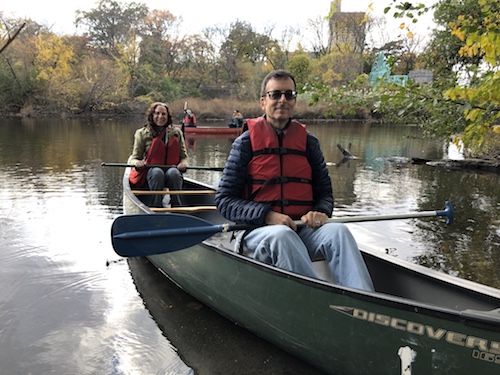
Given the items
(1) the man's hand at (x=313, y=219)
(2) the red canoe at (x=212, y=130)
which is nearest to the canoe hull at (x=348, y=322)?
(1) the man's hand at (x=313, y=219)

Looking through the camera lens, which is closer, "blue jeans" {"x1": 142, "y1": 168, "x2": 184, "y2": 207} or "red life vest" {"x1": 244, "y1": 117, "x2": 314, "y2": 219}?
"red life vest" {"x1": 244, "y1": 117, "x2": 314, "y2": 219}

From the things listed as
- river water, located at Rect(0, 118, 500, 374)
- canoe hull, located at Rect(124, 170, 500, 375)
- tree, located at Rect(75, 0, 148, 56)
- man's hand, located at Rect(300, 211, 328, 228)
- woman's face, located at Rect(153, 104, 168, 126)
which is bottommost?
river water, located at Rect(0, 118, 500, 374)

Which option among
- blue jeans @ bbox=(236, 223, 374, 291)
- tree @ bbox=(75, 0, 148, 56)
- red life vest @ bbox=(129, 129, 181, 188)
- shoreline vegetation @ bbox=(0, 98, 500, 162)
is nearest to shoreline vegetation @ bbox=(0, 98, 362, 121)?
shoreline vegetation @ bbox=(0, 98, 500, 162)

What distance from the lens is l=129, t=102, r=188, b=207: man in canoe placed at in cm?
467

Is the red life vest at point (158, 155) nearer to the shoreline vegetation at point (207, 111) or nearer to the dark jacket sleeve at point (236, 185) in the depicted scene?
the dark jacket sleeve at point (236, 185)

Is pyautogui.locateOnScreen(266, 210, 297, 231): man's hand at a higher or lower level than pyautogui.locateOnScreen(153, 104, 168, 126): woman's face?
lower

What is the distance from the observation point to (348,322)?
192 centimetres

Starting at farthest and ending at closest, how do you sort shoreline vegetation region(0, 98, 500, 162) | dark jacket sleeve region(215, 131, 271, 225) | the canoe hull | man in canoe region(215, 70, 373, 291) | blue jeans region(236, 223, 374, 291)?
1. shoreline vegetation region(0, 98, 500, 162)
2. dark jacket sleeve region(215, 131, 271, 225)
3. man in canoe region(215, 70, 373, 291)
4. blue jeans region(236, 223, 374, 291)
5. the canoe hull

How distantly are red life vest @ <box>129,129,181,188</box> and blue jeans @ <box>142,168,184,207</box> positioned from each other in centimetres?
15

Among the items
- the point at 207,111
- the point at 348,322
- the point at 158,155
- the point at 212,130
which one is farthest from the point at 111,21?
the point at 348,322

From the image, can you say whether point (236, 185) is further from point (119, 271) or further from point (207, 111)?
point (207, 111)

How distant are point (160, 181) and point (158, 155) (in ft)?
1.16

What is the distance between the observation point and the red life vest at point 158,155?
4.79m

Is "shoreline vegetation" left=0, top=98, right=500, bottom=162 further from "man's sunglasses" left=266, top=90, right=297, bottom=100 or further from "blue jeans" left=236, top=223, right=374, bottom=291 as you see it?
"blue jeans" left=236, top=223, right=374, bottom=291
